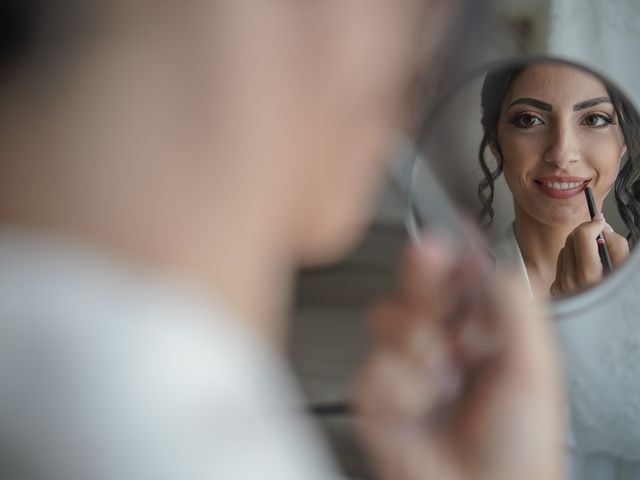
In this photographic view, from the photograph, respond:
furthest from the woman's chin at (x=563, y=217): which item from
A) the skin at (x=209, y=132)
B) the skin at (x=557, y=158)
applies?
the skin at (x=209, y=132)

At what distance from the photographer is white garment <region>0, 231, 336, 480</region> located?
0.16 meters

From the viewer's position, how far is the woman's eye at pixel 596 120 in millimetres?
439

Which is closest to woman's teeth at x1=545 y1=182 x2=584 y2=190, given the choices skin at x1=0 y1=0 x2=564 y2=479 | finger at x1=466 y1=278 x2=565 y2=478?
finger at x1=466 y1=278 x2=565 y2=478

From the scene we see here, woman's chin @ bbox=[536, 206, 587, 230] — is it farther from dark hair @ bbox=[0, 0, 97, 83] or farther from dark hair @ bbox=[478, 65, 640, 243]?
dark hair @ bbox=[0, 0, 97, 83]

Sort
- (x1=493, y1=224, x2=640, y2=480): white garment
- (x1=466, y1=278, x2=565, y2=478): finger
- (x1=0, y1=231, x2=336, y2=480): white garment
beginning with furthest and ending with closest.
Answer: (x1=493, y1=224, x2=640, y2=480): white garment, (x1=466, y1=278, x2=565, y2=478): finger, (x1=0, y1=231, x2=336, y2=480): white garment

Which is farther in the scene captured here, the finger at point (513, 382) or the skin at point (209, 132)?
the finger at point (513, 382)

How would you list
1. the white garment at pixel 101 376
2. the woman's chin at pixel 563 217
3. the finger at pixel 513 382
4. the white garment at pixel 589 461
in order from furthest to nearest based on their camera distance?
the white garment at pixel 589 461, the woman's chin at pixel 563 217, the finger at pixel 513 382, the white garment at pixel 101 376

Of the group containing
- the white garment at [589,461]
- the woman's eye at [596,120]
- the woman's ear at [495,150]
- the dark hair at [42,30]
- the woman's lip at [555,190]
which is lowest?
the white garment at [589,461]

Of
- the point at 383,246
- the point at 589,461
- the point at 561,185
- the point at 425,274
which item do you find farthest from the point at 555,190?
the point at 383,246

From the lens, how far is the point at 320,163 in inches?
8.4

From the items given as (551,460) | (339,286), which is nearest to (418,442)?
(551,460)

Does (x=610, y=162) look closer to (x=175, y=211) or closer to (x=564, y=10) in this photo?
(x=564, y=10)

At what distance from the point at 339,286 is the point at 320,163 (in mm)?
674

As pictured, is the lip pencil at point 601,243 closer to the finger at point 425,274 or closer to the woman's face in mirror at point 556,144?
the woman's face in mirror at point 556,144
